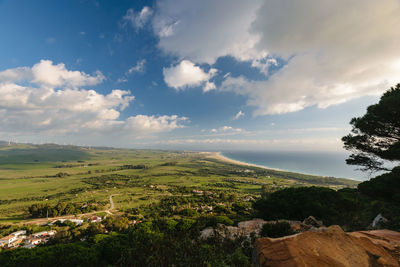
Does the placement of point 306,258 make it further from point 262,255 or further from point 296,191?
point 296,191

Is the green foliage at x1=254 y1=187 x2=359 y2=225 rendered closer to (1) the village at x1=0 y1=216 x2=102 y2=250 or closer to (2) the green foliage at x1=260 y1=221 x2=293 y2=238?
(2) the green foliage at x1=260 y1=221 x2=293 y2=238

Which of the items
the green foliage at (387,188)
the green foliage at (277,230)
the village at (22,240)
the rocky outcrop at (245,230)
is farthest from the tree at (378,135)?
the village at (22,240)

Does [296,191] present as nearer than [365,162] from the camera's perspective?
No

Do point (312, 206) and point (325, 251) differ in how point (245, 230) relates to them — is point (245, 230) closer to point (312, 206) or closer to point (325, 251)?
point (325, 251)

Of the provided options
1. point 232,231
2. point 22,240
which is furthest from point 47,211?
point 232,231

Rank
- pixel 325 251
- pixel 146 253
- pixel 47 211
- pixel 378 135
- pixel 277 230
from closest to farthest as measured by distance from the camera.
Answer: pixel 325 251 → pixel 146 253 → pixel 277 230 → pixel 378 135 → pixel 47 211

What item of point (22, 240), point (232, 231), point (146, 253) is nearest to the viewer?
point (146, 253)

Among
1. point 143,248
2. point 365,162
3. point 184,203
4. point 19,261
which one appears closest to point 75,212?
point 184,203
